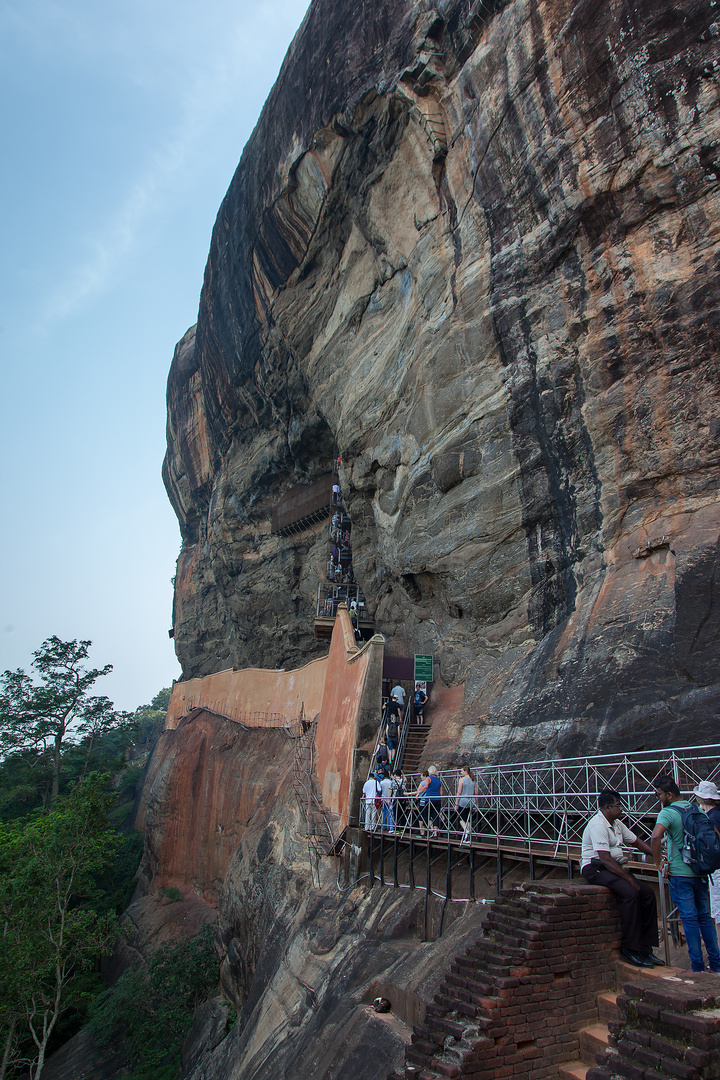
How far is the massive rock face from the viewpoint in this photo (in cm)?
1059

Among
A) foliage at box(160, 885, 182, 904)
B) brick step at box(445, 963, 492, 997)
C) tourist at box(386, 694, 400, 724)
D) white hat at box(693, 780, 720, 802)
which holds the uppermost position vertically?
tourist at box(386, 694, 400, 724)

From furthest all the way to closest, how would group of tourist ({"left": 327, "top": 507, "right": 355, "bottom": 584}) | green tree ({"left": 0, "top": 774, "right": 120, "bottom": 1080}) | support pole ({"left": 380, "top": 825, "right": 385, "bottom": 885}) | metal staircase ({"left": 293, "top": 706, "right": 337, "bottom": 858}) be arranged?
group of tourist ({"left": 327, "top": 507, "right": 355, "bottom": 584}) < green tree ({"left": 0, "top": 774, "right": 120, "bottom": 1080}) < metal staircase ({"left": 293, "top": 706, "right": 337, "bottom": 858}) < support pole ({"left": 380, "top": 825, "right": 385, "bottom": 885})

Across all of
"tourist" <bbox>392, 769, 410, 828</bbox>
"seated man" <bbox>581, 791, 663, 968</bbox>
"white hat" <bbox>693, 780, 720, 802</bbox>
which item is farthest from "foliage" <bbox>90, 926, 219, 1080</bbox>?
"white hat" <bbox>693, 780, 720, 802</bbox>

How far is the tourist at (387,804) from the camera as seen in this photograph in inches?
457

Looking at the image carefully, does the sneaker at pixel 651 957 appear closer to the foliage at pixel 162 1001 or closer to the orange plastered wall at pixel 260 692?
the orange plastered wall at pixel 260 692

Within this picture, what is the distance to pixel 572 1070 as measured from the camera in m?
5.18

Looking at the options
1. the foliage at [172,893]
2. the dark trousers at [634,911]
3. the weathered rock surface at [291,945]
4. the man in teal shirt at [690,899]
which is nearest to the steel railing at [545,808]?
the dark trousers at [634,911]

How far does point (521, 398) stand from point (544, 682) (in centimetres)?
556

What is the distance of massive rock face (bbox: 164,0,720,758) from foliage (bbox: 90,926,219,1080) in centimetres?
1006

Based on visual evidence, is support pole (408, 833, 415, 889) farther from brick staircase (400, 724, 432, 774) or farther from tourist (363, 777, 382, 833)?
brick staircase (400, 724, 432, 774)

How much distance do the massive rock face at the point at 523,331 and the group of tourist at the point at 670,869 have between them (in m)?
3.54

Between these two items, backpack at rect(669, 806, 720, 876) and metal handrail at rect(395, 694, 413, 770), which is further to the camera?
metal handrail at rect(395, 694, 413, 770)

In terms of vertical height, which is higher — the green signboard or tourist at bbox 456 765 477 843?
the green signboard

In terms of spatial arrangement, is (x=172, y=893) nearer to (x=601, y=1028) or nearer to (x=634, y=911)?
(x=601, y=1028)
